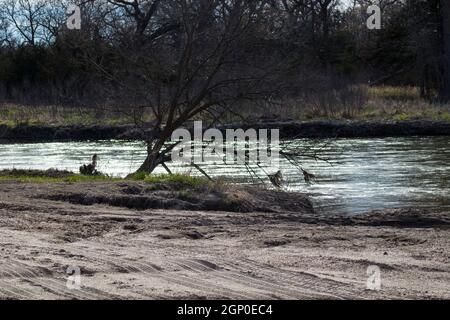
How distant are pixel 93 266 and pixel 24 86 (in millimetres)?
44515

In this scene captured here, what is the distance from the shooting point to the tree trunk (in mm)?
47688

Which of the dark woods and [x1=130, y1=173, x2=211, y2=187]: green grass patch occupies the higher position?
the dark woods

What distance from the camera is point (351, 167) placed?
973 inches

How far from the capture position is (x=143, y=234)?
1202 cm

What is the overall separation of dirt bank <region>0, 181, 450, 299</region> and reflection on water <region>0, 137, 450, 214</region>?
9.26ft

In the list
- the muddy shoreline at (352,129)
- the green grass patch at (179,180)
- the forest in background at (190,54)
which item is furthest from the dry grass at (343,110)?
the green grass patch at (179,180)

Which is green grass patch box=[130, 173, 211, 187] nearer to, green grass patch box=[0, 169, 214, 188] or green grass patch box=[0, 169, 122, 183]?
green grass patch box=[0, 169, 214, 188]

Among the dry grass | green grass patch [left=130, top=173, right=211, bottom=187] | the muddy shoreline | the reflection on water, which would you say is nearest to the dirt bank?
green grass patch [left=130, top=173, right=211, bottom=187]

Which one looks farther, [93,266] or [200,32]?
[200,32]

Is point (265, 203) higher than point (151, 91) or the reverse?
the reverse

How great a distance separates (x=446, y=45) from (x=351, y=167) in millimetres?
26313

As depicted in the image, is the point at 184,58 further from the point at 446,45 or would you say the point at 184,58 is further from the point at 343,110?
the point at 446,45
